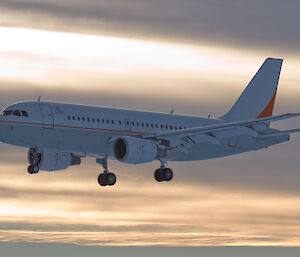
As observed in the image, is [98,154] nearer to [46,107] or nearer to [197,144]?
[46,107]

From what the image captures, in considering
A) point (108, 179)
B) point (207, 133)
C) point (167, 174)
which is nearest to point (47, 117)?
point (108, 179)

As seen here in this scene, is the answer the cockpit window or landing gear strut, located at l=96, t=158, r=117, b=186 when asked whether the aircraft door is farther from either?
the cockpit window

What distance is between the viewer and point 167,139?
190 feet

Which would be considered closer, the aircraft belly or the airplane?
the airplane

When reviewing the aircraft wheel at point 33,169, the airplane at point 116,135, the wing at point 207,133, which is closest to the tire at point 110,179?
the airplane at point 116,135

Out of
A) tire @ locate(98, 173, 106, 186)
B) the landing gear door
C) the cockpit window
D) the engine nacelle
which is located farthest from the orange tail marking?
the cockpit window

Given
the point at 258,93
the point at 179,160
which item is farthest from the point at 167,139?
the point at 258,93

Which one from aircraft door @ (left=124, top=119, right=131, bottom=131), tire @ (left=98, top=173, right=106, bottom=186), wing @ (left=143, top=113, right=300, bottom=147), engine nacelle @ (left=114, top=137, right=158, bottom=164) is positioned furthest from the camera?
tire @ (left=98, top=173, right=106, bottom=186)

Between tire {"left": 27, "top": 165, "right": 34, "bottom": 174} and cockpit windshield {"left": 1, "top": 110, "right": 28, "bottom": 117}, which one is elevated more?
cockpit windshield {"left": 1, "top": 110, "right": 28, "bottom": 117}

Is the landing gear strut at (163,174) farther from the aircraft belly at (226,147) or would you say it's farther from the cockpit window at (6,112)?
the cockpit window at (6,112)

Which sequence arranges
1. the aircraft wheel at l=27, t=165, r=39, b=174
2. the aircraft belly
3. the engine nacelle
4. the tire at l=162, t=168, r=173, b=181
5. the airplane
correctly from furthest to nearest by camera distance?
the aircraft belly < the tire at l=162, t=168, r=173, b=181 < the aircraft wheel at l=27, t=165, r=39, b=174 < the engine nacelle < the airplane

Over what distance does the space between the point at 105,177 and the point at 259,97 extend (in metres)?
17.6

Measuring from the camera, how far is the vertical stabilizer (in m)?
68.4

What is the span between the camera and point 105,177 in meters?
58.7
